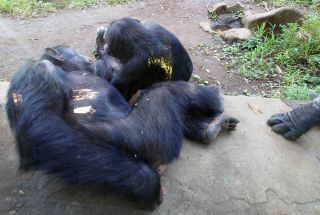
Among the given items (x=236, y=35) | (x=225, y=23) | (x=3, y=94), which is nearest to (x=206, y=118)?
(x=3, y=94)

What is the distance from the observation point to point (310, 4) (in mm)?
7719

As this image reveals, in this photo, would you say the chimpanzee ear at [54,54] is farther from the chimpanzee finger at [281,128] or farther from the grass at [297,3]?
the grass at [297,3]

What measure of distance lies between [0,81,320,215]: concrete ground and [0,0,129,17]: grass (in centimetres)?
434

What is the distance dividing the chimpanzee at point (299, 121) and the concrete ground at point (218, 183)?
0.07 m

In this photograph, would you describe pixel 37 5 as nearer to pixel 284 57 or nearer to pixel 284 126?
pixel 284 57

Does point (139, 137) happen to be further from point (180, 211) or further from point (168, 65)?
point (168, 65)

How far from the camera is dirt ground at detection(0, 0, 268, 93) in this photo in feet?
18.1

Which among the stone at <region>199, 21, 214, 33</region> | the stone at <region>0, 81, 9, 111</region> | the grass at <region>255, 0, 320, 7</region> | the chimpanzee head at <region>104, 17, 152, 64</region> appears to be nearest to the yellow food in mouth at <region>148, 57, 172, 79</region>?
the chimpanzee head at <region>104, 17, 152, 64</region>

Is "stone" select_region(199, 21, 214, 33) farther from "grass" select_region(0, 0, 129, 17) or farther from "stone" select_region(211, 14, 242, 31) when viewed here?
"grass" select_region(0, 0, 129, 17)

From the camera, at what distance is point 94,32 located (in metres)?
6.50

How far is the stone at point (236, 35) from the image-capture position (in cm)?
620

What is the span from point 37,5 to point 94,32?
1510mm

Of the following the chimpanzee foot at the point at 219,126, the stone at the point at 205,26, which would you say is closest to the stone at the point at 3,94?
the chimpanzee foot at the point at 219,126

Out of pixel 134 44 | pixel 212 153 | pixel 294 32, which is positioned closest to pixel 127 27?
pixel 134 44
